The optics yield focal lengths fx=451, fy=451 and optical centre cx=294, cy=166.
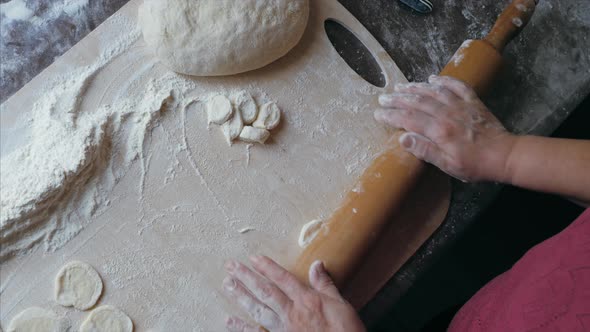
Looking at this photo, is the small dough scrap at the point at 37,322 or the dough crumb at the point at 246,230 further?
the dough crumb at the point at 246,230

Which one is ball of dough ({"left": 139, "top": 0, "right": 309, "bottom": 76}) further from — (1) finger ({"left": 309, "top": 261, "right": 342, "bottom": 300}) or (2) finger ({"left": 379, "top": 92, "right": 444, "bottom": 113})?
(1) finger ({"left": 309, "top": 261, "right": 342, "bottom": 300})

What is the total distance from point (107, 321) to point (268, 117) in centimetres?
62

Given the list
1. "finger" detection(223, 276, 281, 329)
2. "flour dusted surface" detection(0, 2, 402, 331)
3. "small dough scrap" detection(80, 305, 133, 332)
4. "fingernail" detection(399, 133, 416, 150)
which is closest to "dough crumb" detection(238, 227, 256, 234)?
"flour dusted surface" detection(0, 2, 402, 331)

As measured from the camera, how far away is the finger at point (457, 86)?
114 cm

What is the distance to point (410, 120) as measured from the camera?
1138 millimetres

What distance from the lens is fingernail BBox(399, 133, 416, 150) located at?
1.13 metres

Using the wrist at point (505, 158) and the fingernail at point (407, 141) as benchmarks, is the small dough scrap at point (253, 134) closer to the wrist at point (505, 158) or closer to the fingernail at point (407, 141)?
the fingernail at point (407, 141)

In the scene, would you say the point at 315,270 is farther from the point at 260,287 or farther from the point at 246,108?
the point at 246,108

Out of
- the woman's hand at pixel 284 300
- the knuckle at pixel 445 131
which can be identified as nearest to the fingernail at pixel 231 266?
the woman's hand at pixel 284 300

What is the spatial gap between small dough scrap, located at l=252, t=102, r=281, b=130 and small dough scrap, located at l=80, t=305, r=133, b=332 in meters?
0.56

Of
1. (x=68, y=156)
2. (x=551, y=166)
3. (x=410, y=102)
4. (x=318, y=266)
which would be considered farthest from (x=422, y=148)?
(x=68, y=156)

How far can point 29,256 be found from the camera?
1039mm

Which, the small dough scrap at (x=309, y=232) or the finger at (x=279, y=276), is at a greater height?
the finger at (x=279, y=276)

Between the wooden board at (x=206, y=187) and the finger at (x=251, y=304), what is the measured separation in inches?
2.4
